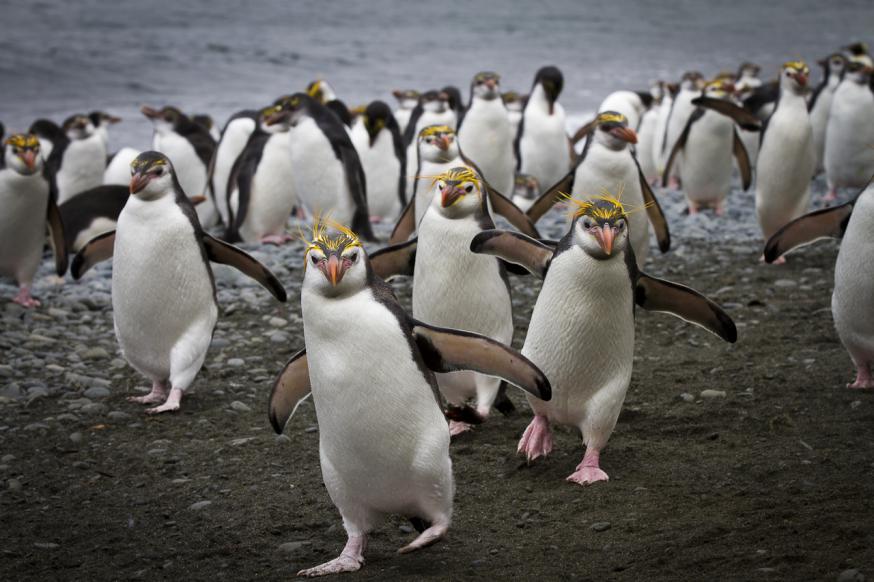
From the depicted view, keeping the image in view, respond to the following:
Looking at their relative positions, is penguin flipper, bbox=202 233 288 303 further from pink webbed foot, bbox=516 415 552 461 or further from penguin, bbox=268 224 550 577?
penguin, bbox=268 224 550 577

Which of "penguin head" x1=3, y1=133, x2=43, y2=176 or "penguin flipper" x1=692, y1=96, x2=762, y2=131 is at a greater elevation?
"penguin flipper" x1=692, y1=96, x2=762, y2=131

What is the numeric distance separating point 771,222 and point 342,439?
5.08 metres

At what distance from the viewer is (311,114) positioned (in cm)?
812

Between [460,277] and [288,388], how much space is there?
3.69ft

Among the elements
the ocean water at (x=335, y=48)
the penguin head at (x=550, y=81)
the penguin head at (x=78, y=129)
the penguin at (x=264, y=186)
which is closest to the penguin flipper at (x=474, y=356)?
the penguin at (x=264, y=186)

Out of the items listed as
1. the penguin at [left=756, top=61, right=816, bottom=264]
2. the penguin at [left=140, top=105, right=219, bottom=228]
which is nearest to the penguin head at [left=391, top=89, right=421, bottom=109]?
the penguin at [left=140, top=105, right=219, bottom=228]

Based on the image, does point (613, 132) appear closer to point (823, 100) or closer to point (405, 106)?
point (823, 100)

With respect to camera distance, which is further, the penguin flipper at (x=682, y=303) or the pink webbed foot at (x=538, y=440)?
the pink webbed foot at (x=538, y=440)

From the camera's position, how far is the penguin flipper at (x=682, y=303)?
383cm

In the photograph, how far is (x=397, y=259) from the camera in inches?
182

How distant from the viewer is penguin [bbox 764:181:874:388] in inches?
171

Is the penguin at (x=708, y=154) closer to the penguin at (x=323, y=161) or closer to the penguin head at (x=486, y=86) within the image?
the penguin head at (x=486, y=86)

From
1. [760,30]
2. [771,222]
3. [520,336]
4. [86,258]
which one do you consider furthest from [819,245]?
[760,30]

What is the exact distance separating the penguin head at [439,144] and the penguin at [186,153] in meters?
4.25
